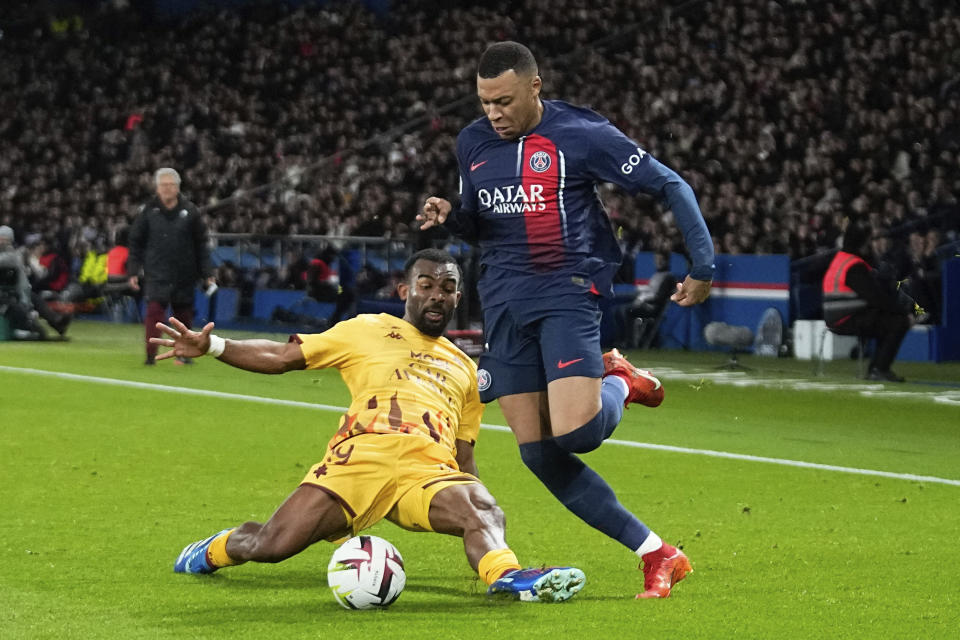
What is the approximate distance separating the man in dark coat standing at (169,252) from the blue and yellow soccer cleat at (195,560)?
10.5 meters

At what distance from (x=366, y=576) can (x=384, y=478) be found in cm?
51

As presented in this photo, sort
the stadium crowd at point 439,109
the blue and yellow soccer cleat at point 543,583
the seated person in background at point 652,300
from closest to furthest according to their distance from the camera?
the blue and yellow soccer cleat at point 543,583 → the seated person in background at point 652,300 → the stadium crowd at point 439,109

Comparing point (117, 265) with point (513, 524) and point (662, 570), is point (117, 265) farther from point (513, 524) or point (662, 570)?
point (662, 570)

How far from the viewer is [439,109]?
A: 31.9 meters

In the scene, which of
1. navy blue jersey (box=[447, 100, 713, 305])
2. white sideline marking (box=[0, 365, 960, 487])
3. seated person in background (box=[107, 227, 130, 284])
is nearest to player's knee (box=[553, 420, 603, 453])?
navy blue jersey (box=[447, 100, 713, 305])

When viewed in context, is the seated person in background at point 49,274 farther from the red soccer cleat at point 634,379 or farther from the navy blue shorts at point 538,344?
the navy blue shorts at point 538,344

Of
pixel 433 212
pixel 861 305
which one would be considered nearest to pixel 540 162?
pixel 433 212

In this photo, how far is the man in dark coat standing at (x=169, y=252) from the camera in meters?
16.6

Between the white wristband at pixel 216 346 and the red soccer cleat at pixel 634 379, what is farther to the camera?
the red soccer cleat at pixel 634 379

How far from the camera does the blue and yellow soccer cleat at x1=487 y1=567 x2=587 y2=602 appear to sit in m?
5.53

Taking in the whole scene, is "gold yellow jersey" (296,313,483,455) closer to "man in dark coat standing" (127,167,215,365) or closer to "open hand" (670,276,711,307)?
"open hand" (670,276,711,307)

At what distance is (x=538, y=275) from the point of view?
6.07 meters

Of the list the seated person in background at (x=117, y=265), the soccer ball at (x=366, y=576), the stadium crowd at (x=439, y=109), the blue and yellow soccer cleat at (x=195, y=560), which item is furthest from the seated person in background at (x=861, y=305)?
the seated person in background at (x=117, y=265)

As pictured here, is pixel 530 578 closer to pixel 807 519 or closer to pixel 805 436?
pixel 807 519
